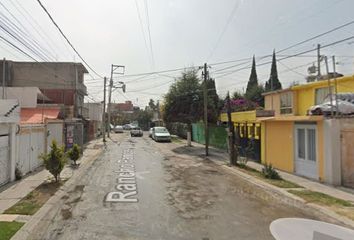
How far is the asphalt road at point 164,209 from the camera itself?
828 cm

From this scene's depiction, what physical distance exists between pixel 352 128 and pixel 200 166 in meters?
9.51

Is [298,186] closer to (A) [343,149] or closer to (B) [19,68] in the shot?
(A) [343,149]

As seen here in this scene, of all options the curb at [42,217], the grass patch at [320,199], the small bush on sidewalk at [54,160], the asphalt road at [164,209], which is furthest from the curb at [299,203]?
the small bush on sidewalk at [54,160]

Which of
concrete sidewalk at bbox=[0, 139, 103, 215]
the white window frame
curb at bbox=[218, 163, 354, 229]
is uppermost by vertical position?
the white window frame

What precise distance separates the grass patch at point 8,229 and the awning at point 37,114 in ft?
48.3

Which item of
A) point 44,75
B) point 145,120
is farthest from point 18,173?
point 145,120

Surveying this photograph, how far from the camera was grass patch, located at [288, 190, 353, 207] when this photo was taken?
452 inches

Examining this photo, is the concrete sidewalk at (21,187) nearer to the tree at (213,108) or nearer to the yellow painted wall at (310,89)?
the yellow painted wall at (310,89)

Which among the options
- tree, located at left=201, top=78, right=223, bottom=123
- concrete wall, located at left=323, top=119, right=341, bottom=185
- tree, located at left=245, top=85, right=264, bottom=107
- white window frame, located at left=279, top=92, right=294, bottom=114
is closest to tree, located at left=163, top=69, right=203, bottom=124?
tree, located at left=201, top=78, right=223, bottom=123

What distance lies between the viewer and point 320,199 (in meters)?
12.1

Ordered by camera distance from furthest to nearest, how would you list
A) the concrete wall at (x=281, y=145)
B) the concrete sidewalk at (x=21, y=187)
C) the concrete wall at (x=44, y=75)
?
the concrete wall at (x=44, y=75), the concrete wall at (x=281, y=145), the concrete sidewalk at (x=21, y=187)

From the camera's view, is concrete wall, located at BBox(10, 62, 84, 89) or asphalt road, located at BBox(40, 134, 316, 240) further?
concrete wall, located at BBox(10, 62, 84, 89)

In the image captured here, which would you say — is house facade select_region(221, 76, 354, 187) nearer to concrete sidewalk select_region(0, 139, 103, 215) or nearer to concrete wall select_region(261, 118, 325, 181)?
concrete wall select_region(261, 118, 325, 181)

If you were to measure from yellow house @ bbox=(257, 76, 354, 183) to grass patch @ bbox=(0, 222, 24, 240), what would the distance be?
37.7 feet
